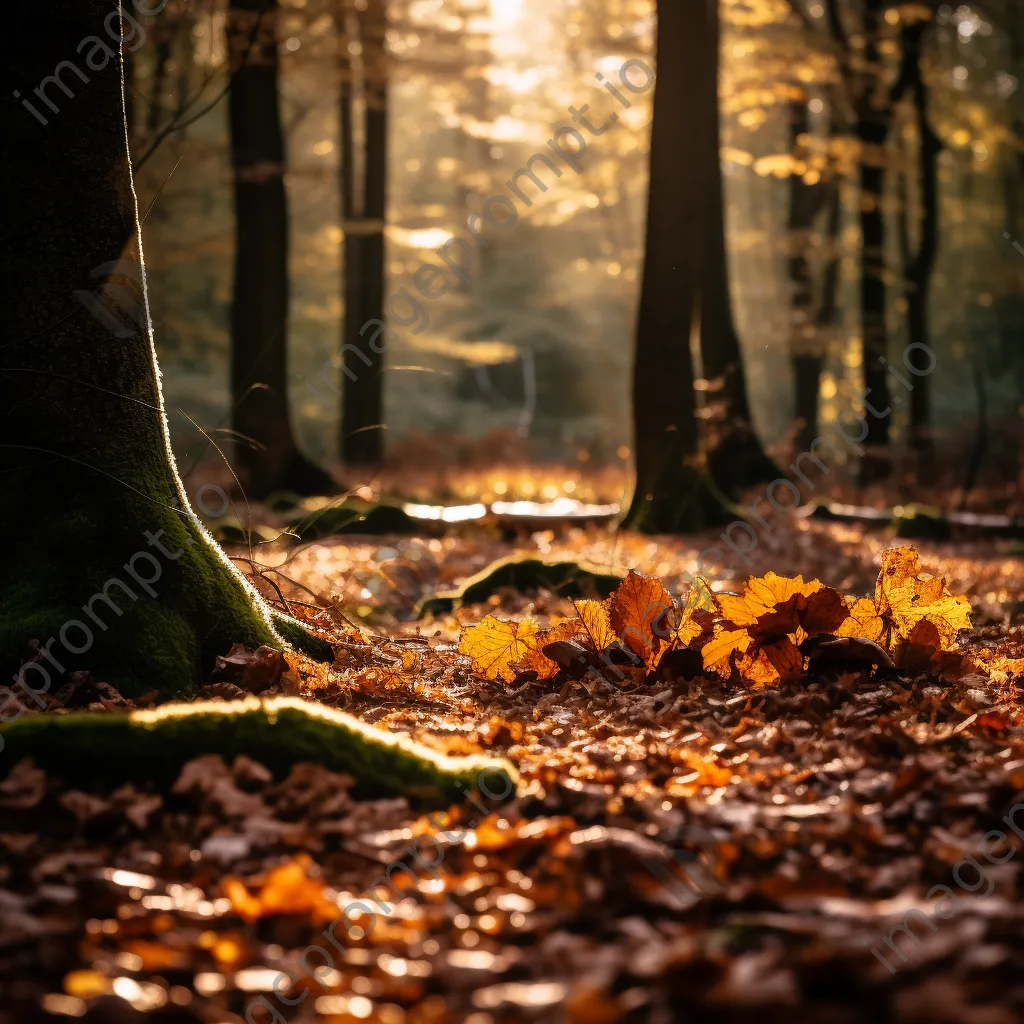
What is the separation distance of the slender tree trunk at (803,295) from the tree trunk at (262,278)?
27.4 ft

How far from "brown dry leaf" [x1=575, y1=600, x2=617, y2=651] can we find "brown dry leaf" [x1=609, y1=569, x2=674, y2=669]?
5cm

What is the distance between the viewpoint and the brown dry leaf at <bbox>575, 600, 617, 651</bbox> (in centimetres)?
524

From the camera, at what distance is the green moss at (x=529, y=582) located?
7.90 m

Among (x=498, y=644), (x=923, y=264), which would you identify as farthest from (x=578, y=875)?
(x=923, y=264)

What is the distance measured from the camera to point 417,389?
4009cm

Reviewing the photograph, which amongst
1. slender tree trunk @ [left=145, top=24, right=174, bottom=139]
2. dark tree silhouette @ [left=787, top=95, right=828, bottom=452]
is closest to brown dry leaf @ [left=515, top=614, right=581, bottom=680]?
slender tree trunk @ [left=145, top=24, right=174, bottom=139]

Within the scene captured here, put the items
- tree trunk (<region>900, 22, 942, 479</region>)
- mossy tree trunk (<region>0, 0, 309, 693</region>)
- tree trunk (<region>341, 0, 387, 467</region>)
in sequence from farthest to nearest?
1. tree trunk (<region>900, 22, 942, 479</region>)
2. tree trunk (<region>341, 0, 387, 467</region>)
3. mossy tree trunk (<region>0, 0, 309, 693</region>)

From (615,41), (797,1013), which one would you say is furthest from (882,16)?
(797,1013)

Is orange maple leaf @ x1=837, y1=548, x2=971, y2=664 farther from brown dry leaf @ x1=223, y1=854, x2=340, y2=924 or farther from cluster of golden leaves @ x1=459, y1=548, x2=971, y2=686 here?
brown dry leaf @ x1=223, y1=854, x2=340, y2=924

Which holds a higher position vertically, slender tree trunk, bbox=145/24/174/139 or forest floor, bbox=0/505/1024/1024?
slender tree trunk, bbox=145/24/174/139

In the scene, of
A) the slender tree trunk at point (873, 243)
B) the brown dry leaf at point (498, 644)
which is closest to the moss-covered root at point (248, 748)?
the brown dry leaf at point (498, 644)

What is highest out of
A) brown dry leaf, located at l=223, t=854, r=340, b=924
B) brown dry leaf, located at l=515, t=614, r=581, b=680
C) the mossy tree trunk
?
the mossy tree trunk

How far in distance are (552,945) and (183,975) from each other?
2.56ft

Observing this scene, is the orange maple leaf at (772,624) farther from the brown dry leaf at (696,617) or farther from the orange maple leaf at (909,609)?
the orange maple leaf at (909,609)
